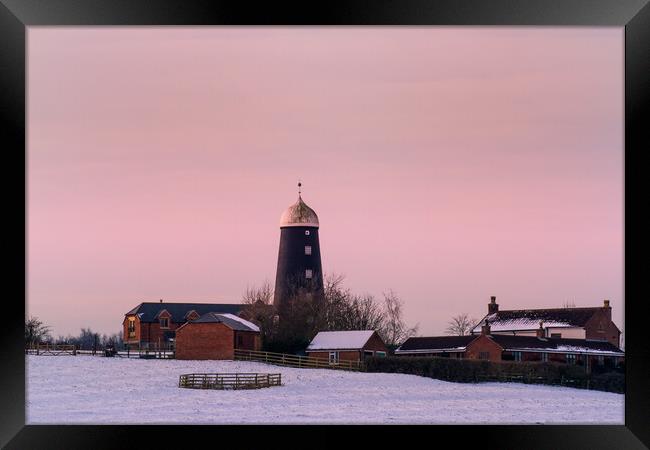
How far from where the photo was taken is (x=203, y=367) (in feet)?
132

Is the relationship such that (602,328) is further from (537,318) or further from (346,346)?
(346,346)

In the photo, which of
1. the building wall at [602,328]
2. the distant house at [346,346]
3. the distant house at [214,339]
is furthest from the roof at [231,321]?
the building wall at [602,328]

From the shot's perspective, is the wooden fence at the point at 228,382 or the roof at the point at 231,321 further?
the roof at the point at 231,321

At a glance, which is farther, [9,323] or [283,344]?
[283,344]

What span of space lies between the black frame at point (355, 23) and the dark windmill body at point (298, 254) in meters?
42.9

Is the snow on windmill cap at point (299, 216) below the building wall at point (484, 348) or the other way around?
the other way around

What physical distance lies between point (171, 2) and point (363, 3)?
1763 mm

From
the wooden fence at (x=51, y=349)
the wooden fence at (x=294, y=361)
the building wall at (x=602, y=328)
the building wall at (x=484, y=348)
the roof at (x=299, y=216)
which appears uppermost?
the roof at (x=299, y=216)

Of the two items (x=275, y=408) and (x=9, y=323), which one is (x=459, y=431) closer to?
(x=9, y=323)

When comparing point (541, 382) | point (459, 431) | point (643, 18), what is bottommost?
point (541, 382)

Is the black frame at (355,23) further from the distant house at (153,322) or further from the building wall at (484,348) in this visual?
the distant house at (153,322)

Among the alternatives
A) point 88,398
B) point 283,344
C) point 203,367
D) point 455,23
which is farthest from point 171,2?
point 283,344

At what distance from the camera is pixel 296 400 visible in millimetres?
28094

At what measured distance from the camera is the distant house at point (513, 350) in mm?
42250
